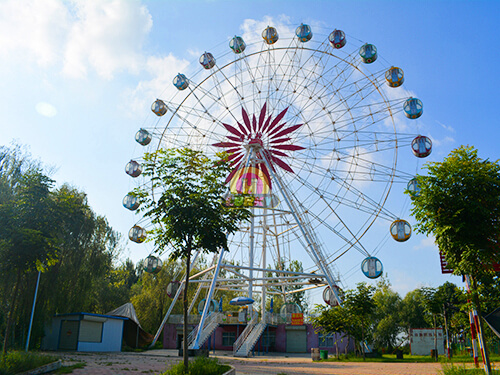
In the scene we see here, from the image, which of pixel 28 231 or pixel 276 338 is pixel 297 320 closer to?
pixel 276 338

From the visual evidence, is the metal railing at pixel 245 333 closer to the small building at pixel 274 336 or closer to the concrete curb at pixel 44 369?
the small building at pixel 274 336

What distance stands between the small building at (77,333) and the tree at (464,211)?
23.9m

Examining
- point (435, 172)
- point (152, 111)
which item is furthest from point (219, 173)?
point (152, 111)

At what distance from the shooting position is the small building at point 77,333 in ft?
90.5

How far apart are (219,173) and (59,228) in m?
6.13

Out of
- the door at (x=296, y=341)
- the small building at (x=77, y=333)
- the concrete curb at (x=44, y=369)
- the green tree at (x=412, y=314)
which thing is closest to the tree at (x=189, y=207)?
the concrete curb at (x=44, y=369)

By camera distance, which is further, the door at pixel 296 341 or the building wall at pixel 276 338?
the door at pixel 296 341

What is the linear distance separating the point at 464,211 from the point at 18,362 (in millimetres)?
14025

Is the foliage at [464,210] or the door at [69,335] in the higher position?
the foliage at [464,210]

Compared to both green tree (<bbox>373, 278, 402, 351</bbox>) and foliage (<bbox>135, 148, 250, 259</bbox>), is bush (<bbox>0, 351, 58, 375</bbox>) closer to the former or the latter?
foliage (<bbox>135, 148, 250, 259</bbox>)

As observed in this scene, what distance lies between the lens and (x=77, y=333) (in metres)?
27.5

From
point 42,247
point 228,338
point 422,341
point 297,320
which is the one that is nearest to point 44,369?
point 42,247

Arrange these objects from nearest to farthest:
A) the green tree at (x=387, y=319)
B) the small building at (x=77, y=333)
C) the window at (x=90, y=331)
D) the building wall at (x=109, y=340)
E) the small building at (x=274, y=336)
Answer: the small building at (x=77, y=333), the window at (x=90, y=331), the building wall at (x=109, y=340), the small building at (x=274, y=336), the green tree at (x=387, y=319)

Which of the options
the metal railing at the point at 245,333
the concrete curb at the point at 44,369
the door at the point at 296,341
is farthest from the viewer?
the door at the point at 296,341
